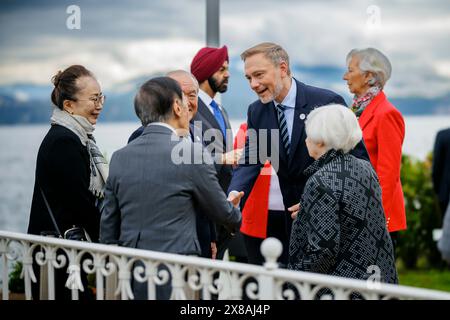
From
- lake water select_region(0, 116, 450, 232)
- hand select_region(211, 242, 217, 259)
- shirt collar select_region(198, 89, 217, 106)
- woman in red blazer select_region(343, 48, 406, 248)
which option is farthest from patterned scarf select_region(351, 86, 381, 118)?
lake water select_region(0, 116, 450, 232)

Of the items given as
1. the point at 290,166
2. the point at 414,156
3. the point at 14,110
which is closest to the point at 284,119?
the point at 290,166

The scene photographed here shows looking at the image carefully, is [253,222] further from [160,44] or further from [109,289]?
[160,44]

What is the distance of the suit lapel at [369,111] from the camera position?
4.32 metres

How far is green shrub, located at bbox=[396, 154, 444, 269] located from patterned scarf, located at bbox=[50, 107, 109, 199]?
504 cm

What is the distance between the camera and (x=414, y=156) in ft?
27.8

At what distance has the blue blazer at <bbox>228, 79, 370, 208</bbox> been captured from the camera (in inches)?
158

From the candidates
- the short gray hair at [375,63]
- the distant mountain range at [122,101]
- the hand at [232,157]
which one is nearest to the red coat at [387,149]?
the short gray hair at [375,63]

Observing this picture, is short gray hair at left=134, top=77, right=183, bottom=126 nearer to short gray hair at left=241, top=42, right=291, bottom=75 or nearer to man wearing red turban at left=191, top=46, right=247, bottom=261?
short gray hair at left=241, top=42, right=291, bottom=75

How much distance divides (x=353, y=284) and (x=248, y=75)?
1.98m

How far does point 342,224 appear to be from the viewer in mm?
3045

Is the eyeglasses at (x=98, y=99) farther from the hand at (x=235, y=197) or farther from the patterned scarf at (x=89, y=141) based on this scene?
the hand at (x=235, y=197)

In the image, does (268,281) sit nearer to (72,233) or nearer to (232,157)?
(72,233)

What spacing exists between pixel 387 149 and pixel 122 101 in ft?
12.9

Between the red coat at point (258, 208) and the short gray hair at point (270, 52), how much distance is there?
1.94ft
